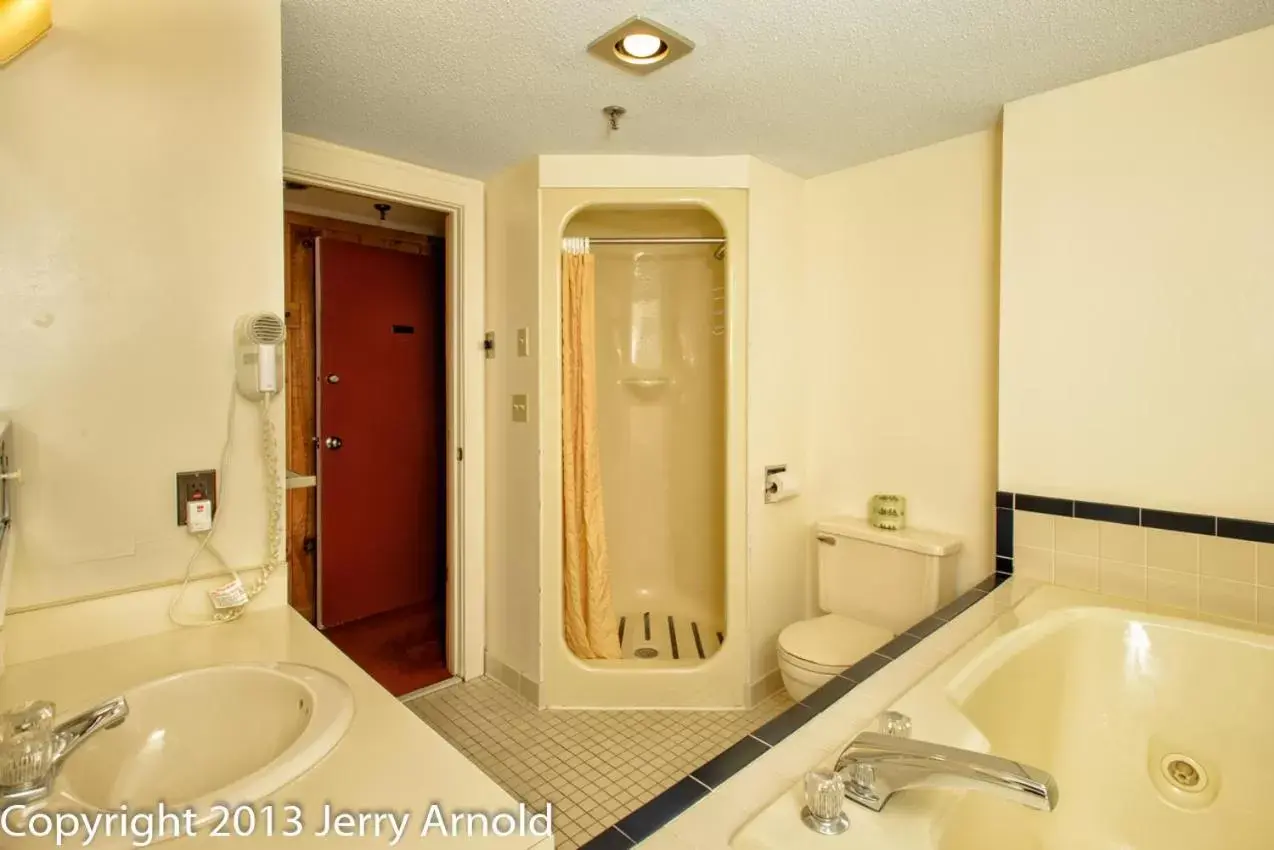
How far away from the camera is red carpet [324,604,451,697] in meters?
2.69

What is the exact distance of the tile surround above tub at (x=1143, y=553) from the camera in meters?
1.59

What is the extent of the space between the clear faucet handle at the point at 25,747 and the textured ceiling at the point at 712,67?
1.50 m

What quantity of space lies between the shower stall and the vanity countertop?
1305 millimetres

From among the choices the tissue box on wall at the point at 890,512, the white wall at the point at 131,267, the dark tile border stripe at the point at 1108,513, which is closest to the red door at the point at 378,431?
the white wall at the point at 131,267

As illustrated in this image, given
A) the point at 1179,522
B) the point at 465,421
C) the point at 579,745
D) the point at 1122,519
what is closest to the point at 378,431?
the point at 465,421

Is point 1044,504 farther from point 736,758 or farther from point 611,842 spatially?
point 611,842

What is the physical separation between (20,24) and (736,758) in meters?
1.80

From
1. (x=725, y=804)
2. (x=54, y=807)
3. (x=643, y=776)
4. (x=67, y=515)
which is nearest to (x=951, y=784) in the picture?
(x=725, y=804)

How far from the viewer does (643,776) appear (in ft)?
6.44

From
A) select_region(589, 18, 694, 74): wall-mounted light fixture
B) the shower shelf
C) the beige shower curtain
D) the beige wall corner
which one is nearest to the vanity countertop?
the beige shower curtain

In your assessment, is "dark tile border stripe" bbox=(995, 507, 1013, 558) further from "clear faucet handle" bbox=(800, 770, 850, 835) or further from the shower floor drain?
"clear faucet handle" bbox=(800, 770, 850, 835)

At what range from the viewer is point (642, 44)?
1588 millimetres

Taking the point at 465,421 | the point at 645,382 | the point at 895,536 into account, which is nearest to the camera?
the point at 895,536

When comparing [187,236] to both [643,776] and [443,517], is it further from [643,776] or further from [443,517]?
[443,517]
